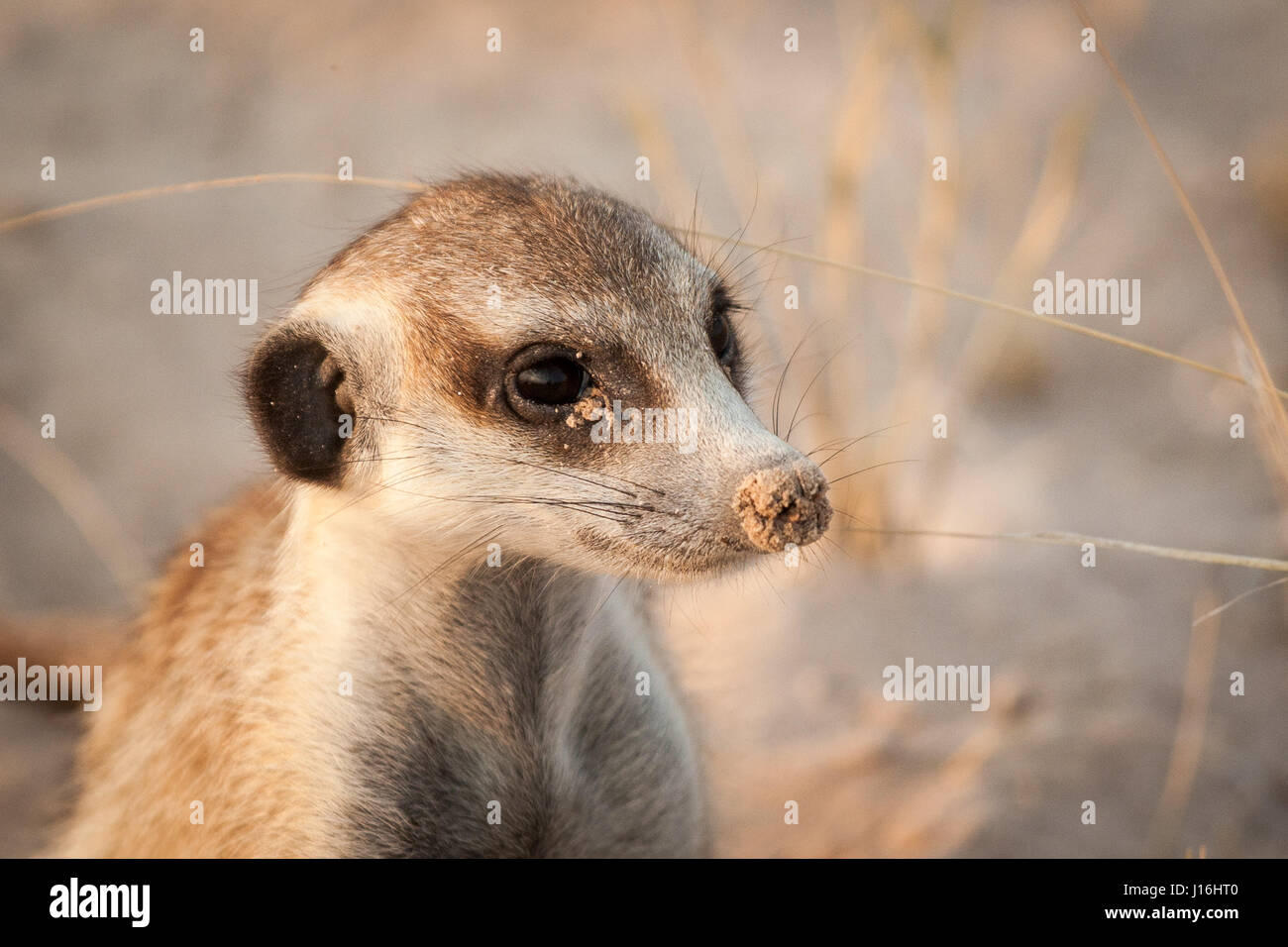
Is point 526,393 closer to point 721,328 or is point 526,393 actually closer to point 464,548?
point 464,548

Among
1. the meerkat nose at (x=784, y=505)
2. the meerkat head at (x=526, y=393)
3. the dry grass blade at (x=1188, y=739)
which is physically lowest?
the dry grass blade at (x=1188, y=739)

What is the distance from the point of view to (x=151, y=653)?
2363mm

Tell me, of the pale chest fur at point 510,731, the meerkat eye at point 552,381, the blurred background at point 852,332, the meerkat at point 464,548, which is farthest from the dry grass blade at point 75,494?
the meerkat eye at point 552,381

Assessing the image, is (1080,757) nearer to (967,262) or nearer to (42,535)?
(967,262)

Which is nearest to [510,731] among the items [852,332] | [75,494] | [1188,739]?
[1188,739]

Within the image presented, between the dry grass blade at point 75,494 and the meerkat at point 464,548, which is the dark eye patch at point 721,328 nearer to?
the meerkat at point 464,548

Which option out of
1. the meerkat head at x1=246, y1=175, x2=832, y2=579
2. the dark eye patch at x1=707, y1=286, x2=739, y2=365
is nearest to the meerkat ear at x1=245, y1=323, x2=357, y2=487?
the meerkat head at x1=246, y1=175, x2=832, y2=579

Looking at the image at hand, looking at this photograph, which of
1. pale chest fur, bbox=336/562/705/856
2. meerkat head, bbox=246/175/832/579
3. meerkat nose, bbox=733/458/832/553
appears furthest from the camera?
pale chest fur, bbox=336/562/705/856

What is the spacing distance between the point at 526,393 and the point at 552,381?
0.05 metres

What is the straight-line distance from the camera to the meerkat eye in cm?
175

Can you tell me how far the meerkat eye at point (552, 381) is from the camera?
5.76 ft

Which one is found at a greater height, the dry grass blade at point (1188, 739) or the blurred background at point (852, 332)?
the blurred background at point (852, 332)

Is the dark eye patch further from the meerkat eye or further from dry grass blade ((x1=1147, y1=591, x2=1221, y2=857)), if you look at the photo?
dry grass blade ((x1=1147, y1=591, x2=1221, y2=857))

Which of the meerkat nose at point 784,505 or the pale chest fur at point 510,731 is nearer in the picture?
the meerkat nose at point 784,505
